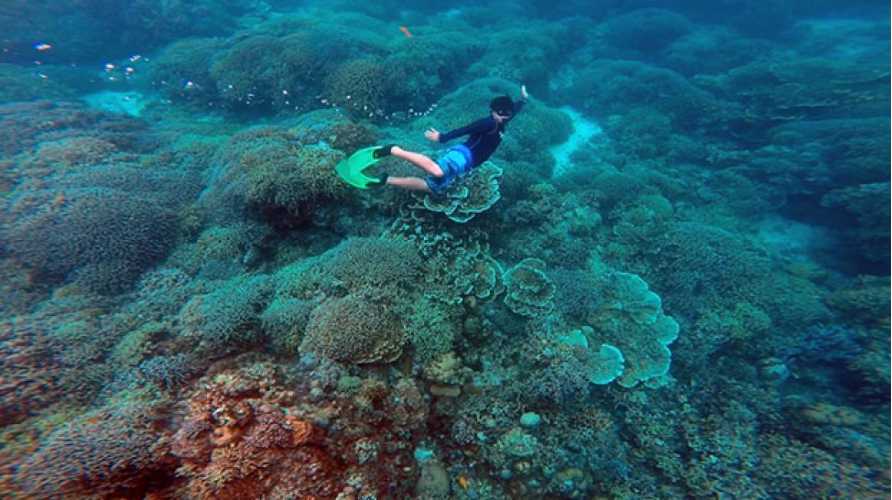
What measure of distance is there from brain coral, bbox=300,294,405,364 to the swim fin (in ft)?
6.88

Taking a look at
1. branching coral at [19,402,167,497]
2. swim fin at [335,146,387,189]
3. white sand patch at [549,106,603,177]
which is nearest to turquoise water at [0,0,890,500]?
branching coral at [19,402,167,497]

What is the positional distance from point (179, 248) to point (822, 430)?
9.76 meters

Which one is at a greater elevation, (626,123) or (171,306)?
(171,306)

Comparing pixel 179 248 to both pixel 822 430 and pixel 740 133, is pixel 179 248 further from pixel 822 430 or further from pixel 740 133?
pixel 740 133

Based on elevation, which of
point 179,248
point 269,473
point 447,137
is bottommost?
point 179,248

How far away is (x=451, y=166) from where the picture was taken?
5.25 m

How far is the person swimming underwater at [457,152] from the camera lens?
519cm

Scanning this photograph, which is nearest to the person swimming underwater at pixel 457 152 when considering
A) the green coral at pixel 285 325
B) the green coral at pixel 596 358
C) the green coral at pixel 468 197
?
the green coral at pixel 468 197

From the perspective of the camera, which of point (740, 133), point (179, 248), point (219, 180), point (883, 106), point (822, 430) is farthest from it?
point (740, 133)

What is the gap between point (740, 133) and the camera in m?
13.2

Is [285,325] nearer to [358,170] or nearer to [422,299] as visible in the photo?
[422,299]

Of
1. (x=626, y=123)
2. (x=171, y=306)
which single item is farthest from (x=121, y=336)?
(x=626, y=123)

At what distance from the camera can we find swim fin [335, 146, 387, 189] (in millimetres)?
5688

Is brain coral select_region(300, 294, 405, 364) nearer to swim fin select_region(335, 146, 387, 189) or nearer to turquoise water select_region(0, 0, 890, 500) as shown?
turquoise water select_region(0, 0, 890, 500)
